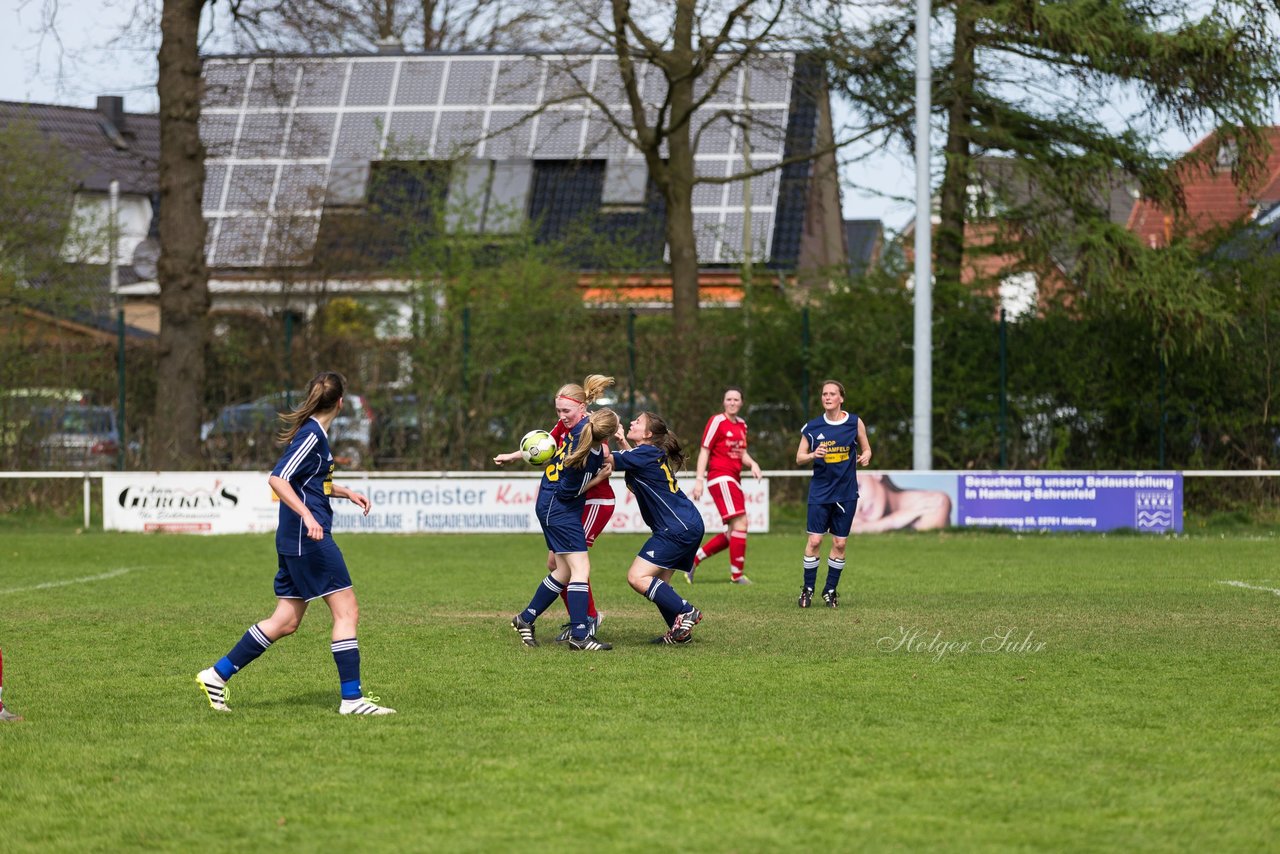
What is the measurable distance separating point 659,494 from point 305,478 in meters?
3.21

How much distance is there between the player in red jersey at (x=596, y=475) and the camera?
9891 millimetres

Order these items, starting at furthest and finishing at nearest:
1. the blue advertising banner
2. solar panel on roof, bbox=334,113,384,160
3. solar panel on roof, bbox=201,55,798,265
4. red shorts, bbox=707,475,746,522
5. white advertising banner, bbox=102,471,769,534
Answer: solar panel on roof, bbox=334,113,384,160, solar panel on roof, bbox=201,55,798,265, white advertising banner, bbox=102,471,769,534, the blue advertising banner, red shorts, bbox=707,475,746,522

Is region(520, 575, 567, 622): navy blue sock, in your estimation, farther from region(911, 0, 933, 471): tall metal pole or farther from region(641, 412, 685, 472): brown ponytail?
region(911, 0, 933, 471): tall metal pole

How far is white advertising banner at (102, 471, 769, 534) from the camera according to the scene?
2069cm

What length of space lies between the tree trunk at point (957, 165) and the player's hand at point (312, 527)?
1710cm

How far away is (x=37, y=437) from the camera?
22.5m

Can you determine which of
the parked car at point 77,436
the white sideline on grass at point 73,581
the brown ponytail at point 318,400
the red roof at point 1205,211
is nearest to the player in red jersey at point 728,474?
the white sideline on grass at point 73,581

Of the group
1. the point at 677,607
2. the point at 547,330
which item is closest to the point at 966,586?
the point at 677,607

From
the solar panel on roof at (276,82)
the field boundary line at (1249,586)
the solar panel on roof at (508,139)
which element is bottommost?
the field boundary line at (1249,586)

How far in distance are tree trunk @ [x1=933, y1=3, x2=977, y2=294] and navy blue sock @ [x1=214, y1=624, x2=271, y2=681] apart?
55.7ft

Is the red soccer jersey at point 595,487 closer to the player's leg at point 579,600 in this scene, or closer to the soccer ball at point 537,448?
the player's leg at point 579,600

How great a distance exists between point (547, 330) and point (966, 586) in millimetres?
10589

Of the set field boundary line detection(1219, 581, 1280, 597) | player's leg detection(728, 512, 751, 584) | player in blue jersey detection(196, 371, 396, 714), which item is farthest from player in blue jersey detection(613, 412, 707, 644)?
field boundary line detection(1219, 581, 1280, 597)

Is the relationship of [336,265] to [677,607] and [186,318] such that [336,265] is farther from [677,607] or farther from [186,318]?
[677,607]
